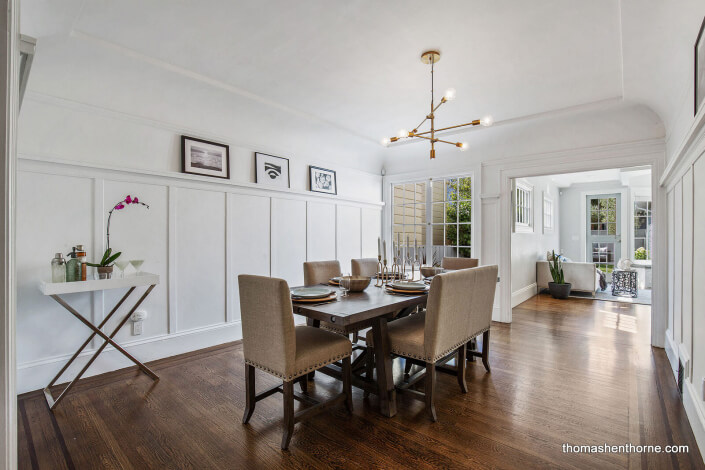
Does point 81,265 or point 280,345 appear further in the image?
point 81,265

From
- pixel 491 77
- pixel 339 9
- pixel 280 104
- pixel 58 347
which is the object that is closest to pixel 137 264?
pixel 58 347

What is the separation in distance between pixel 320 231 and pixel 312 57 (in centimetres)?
241

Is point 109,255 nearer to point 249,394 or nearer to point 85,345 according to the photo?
point 85,345

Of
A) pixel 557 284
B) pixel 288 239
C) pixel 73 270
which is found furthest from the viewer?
pixel 557 284

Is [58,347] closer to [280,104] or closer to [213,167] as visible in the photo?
[213,167]

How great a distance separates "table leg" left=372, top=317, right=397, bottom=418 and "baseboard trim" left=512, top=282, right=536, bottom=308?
409cm

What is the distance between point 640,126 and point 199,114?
460 centimetres

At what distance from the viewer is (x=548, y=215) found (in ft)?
26.2

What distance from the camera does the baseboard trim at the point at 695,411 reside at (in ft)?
6.17

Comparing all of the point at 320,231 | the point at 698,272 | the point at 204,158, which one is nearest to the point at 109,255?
the point at 204,158

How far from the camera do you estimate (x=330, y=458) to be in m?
1.87

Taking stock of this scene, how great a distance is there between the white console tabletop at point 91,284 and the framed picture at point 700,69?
371 centimetres

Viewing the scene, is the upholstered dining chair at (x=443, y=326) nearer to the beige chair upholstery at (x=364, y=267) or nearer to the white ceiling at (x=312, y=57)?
the beige chair upholstery at (x=364, y=267)

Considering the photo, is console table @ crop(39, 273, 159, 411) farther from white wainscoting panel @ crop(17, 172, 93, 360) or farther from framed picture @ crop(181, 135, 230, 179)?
framed picture @ crop(181, 135, 230, 179)
